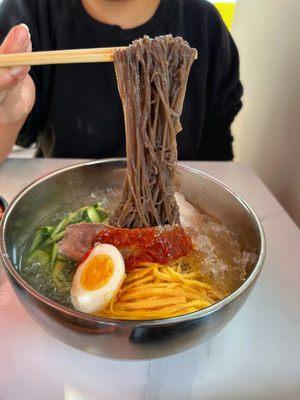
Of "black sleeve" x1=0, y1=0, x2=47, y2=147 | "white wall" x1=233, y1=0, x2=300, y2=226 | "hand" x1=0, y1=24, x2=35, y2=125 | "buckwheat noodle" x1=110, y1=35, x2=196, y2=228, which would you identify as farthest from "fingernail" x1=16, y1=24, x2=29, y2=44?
"white wall" x1=233, y1=0, x2=300, y2=226

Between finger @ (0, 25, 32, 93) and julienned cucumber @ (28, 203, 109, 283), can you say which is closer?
finger @ (0, 25, 32, 93)

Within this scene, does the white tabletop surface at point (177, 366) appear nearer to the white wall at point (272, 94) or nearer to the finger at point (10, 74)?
the finger at point (10, 74)

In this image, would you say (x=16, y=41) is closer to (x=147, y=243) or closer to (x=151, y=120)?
(x=151, y=120)

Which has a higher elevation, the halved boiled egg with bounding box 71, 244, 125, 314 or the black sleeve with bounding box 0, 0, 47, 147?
the black sleeve with bounding box 0, 0, 47, 147

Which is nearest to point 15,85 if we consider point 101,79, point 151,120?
point 151,120

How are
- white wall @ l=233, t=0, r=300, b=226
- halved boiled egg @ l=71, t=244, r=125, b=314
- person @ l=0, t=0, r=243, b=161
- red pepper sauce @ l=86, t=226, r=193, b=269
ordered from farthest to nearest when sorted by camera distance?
white wall @ l=233, t=0, r=300, b=226 → person @ l=0, t=0, r=243, b=161 → red pepper sauce @ l=86, t=226, r=193, b=269 → halved boiled egg @ l=71, t=244, r=125, b=314

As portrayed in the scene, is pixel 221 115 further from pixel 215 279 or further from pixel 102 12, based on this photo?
pixel 215 279

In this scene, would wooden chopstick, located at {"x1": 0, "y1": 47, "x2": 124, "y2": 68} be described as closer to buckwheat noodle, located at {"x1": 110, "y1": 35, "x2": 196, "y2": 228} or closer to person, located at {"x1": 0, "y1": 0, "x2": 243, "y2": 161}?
buckwheat noodle, located at {"x1": 110, "y1": 35, "x2": 196, "y2": 228}

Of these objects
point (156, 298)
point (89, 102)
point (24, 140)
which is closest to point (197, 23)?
point (89, 102)
